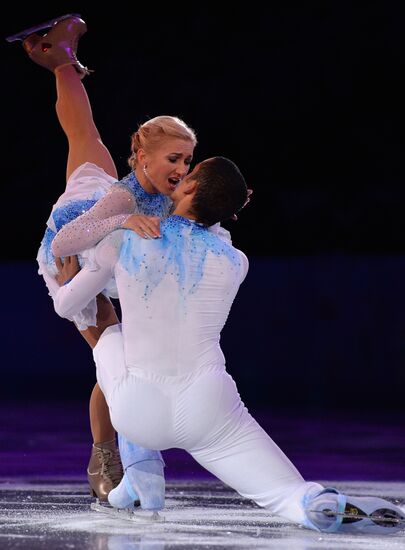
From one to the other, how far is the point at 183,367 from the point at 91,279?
1.31 ft

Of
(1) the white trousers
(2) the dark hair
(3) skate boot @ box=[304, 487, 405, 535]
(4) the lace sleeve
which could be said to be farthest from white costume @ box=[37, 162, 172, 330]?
(3) skate boot @ box=[304, 487, 405, 535]

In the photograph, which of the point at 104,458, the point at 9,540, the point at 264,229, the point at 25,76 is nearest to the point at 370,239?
the point at 264,229

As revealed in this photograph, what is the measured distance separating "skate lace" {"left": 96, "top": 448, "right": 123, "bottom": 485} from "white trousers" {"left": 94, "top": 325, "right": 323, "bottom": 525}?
2.64 ft

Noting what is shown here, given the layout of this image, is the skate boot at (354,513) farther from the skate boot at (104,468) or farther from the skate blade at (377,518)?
the skate boot at (104,468)

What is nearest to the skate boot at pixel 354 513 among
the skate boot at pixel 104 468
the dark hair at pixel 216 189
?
the dark hair at pixel 216 189

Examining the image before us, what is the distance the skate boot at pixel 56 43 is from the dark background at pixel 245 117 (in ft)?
23.9

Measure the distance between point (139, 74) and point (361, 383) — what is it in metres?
4.56

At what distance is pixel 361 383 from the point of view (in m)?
11.6

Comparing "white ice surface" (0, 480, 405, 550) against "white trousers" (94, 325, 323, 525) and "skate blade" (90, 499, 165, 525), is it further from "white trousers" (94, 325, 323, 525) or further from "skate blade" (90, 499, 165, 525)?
"white trousers" (94, 325, 323, 525)

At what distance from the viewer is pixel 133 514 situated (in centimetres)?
391

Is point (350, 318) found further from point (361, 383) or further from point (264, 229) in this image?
point (264, 229)

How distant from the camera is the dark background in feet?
42.9

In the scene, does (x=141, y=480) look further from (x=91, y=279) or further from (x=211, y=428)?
(x=91, y=279)

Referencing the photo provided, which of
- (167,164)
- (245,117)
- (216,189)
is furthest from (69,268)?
(245,117)
